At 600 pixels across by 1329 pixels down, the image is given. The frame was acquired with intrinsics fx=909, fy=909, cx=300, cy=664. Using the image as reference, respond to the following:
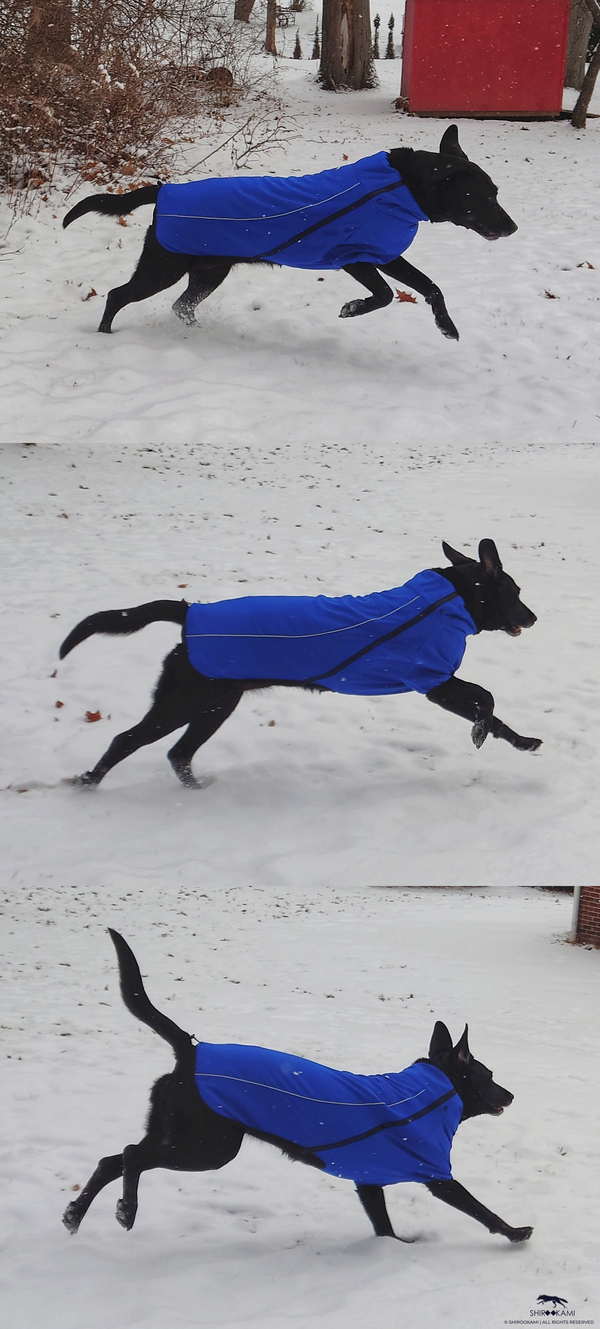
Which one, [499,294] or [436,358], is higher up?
[499,294]

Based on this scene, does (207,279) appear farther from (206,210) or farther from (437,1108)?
(437,1108)

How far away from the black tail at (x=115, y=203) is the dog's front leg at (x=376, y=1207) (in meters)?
4.45

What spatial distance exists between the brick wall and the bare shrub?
7.71 meters

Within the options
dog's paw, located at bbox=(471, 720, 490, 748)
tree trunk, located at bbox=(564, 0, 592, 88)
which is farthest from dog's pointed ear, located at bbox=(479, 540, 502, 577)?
tree trunk, located at bbox=(564, 0, 592, 88)

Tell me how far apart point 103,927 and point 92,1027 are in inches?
62.7

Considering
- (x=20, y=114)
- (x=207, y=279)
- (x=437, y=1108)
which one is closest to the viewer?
(x=437, y=1108)

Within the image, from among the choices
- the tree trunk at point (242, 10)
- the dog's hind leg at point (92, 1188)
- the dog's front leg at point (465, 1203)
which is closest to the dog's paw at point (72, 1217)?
the dog's hind leg at point (92, 1188)

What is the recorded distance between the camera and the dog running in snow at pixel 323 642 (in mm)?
3172

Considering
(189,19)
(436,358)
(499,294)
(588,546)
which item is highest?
(189,19)

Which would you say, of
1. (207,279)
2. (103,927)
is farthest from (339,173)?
(103,927)

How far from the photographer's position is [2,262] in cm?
569

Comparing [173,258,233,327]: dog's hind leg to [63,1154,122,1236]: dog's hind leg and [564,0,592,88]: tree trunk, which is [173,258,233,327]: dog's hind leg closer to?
[63,1154,122,1236]: dog's hind leg

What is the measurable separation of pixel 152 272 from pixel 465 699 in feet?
9.52

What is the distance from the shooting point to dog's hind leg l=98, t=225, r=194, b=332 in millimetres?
4664
